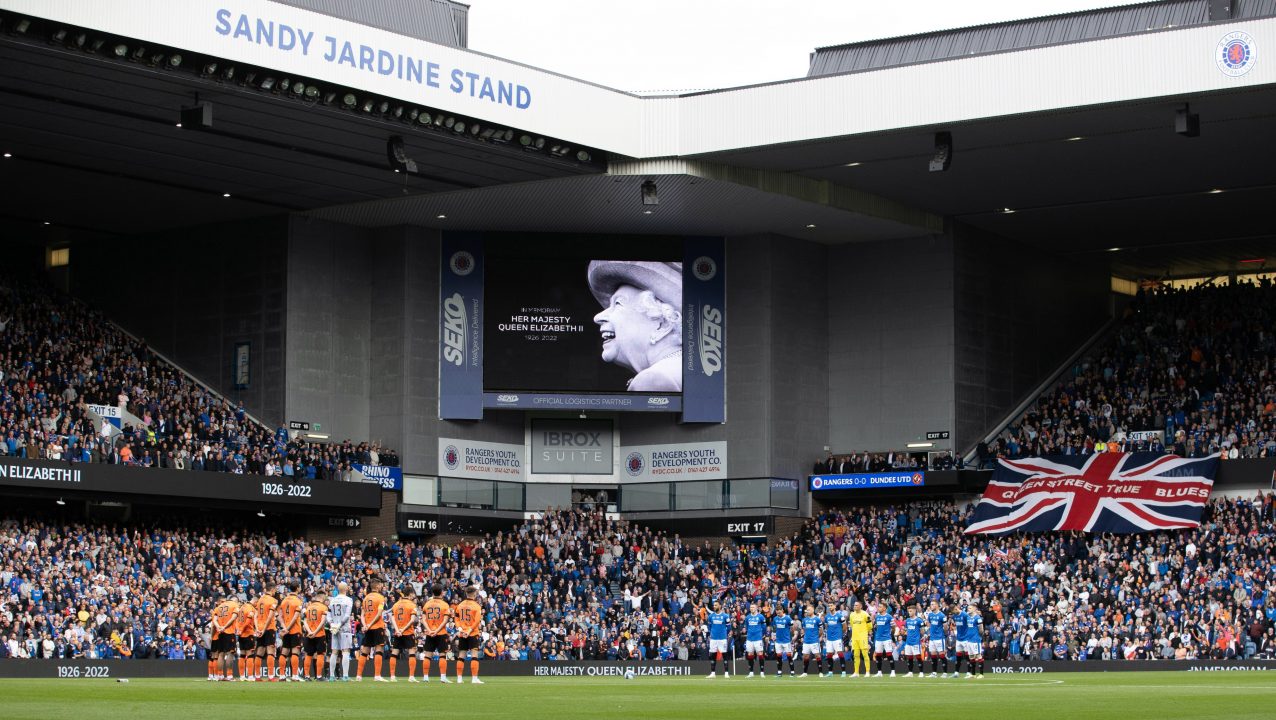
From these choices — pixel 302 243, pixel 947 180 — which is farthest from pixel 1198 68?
pixel 302 243

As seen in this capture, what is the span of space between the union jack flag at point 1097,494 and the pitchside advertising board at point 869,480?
2272 millimetres

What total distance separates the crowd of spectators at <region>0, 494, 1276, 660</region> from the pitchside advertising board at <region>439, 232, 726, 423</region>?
434 cm

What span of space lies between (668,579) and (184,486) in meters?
14.9

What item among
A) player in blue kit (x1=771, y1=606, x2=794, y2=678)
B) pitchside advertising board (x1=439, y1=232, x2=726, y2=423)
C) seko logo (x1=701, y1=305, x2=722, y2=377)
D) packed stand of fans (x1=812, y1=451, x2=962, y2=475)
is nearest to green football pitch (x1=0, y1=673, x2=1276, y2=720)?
player in blue kit (x1=771, y1=606, x2=794, y2=678)

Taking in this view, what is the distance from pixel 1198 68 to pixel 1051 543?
15994mm

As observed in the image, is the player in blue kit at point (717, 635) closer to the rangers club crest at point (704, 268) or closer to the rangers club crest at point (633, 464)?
the rangers club crest at point (633, 464)

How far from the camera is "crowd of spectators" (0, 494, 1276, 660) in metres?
43.6

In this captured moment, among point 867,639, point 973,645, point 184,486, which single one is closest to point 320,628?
point 973,645

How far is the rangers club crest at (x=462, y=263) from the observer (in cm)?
5747

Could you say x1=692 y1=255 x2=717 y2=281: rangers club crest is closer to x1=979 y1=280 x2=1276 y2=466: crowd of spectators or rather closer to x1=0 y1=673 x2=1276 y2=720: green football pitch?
x1=979 y1=280 x2=1276 y2=466: crowd of spectators

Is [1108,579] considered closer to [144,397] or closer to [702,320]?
[702,320]

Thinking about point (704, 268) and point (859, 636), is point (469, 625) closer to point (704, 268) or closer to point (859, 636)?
point (859, 636)

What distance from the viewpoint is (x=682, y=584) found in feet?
177

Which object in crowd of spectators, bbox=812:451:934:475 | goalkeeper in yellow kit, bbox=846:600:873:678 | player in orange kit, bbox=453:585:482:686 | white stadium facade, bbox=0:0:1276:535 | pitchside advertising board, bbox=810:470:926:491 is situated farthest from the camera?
crowd of spectators, bbox=812:451:934:475
